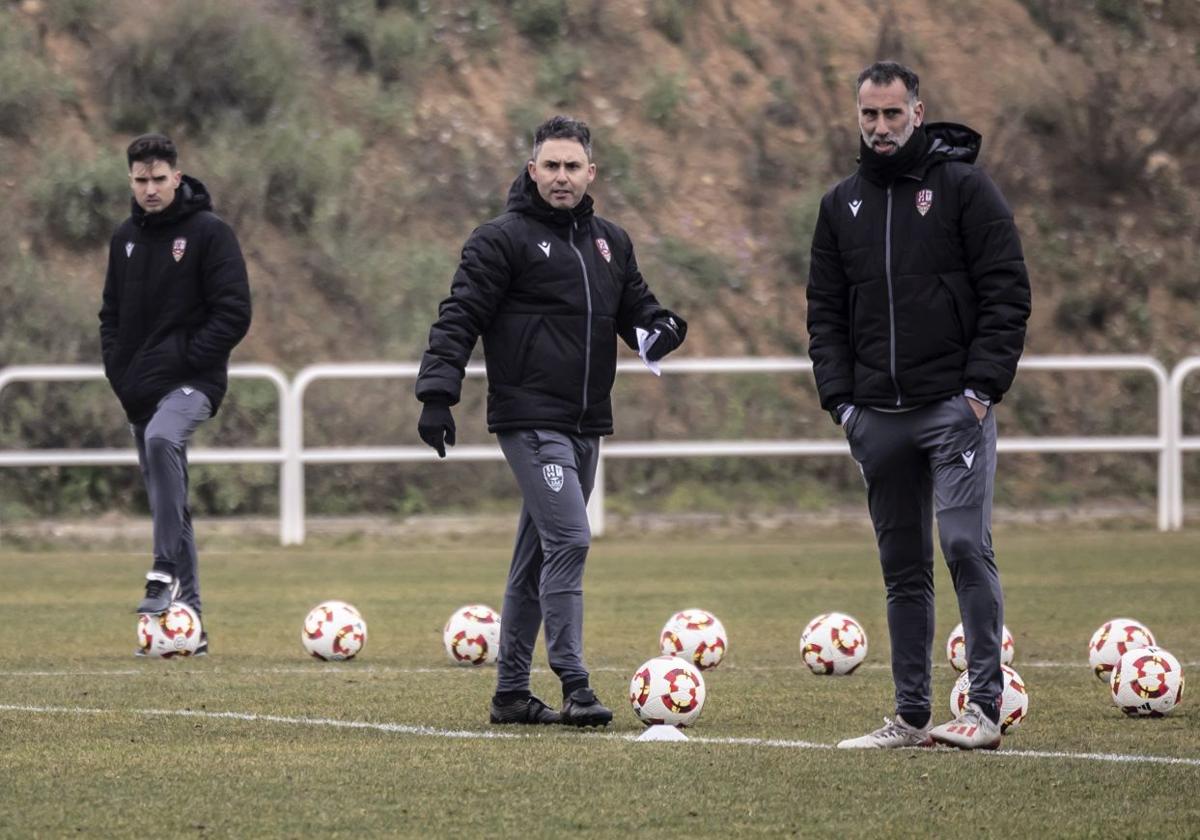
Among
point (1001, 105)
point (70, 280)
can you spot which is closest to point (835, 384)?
point (70, 280)

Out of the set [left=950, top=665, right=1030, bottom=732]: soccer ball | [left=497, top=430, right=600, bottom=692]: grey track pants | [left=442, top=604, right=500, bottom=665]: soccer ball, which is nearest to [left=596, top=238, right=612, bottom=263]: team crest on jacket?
[left=497, top=430, right=600, bottom=692]: grey track pants

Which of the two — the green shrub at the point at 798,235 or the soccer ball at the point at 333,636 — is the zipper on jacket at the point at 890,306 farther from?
the green shrub at the point at 798,235

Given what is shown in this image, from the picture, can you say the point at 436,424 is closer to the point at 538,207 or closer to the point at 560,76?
the point at 538,207

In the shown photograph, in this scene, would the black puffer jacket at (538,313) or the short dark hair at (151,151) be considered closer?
the black puffer jacket at (538,313)

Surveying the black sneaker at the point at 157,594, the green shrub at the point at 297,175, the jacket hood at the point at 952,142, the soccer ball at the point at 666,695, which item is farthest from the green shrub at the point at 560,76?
the jacket hood at the point at 952,142

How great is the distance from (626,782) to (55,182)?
21.5 meters

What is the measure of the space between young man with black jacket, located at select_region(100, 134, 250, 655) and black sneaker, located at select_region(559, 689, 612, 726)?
384cm

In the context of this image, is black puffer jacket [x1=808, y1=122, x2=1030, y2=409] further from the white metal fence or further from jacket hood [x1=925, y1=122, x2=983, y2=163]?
the white metal fence

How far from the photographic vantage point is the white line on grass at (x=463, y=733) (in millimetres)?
7949

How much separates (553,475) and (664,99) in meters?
22.8

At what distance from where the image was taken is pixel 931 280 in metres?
8.15

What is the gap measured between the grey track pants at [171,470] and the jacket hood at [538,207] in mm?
3618

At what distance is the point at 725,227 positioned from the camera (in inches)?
1185

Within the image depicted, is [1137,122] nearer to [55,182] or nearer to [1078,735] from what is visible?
[55,182]
